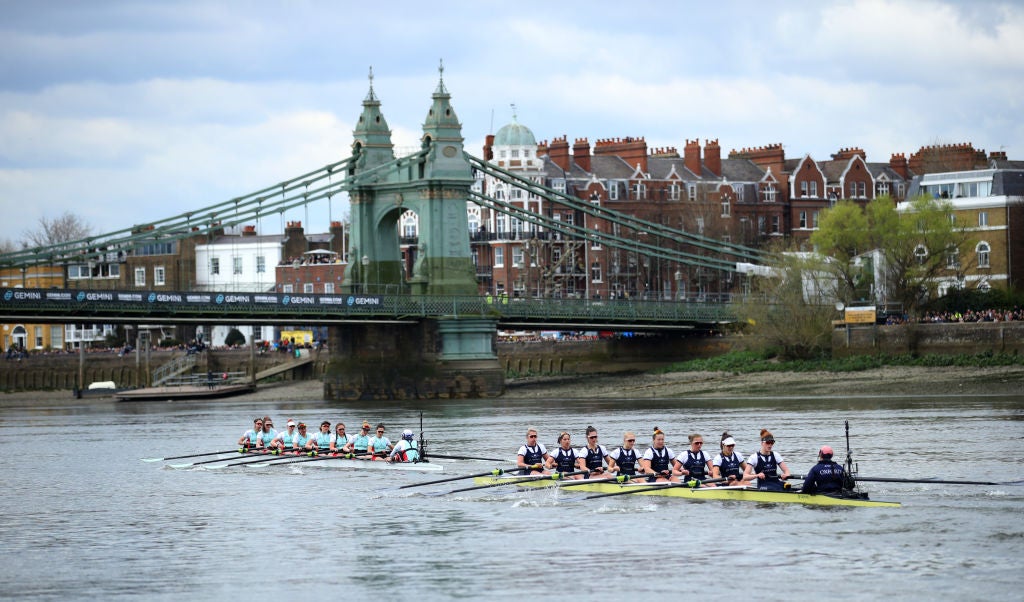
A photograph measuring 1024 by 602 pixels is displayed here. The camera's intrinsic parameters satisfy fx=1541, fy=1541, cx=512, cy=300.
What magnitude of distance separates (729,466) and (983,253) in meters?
51.9

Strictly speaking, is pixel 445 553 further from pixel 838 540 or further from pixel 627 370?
pixel 627 370

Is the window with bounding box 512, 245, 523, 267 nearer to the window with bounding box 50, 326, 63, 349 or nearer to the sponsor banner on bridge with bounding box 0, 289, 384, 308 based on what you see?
the sponsor banner on bridge with bounding box 0, 289, 384, 308

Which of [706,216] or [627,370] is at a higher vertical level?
[706,216]

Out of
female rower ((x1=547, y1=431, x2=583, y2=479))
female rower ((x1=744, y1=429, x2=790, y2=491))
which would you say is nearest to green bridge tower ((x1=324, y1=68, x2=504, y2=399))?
female rower ((x1=547, y1=431, x2=583, y2=479))

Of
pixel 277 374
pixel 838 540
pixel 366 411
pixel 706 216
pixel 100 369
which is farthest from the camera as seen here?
pixel 706 216

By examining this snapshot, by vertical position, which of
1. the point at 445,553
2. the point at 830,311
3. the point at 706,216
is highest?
the point at 706,216

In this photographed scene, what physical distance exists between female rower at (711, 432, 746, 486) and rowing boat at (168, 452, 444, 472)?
31.9 feet

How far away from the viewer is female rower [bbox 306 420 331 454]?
Result: 43656 mm

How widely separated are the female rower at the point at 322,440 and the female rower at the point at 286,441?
85 cm

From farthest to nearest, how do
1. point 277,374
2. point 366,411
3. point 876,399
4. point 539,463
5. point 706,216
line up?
1. point 706,216
2. point 277,374
3. point 366,411
4. point 876,399
5. point 539,463

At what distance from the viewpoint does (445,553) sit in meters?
29.2

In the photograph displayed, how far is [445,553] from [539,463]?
7541 mm

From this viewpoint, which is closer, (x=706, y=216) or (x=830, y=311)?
(x=830, y=311)

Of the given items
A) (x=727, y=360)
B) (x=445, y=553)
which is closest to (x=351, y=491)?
(x=445, y=553)
